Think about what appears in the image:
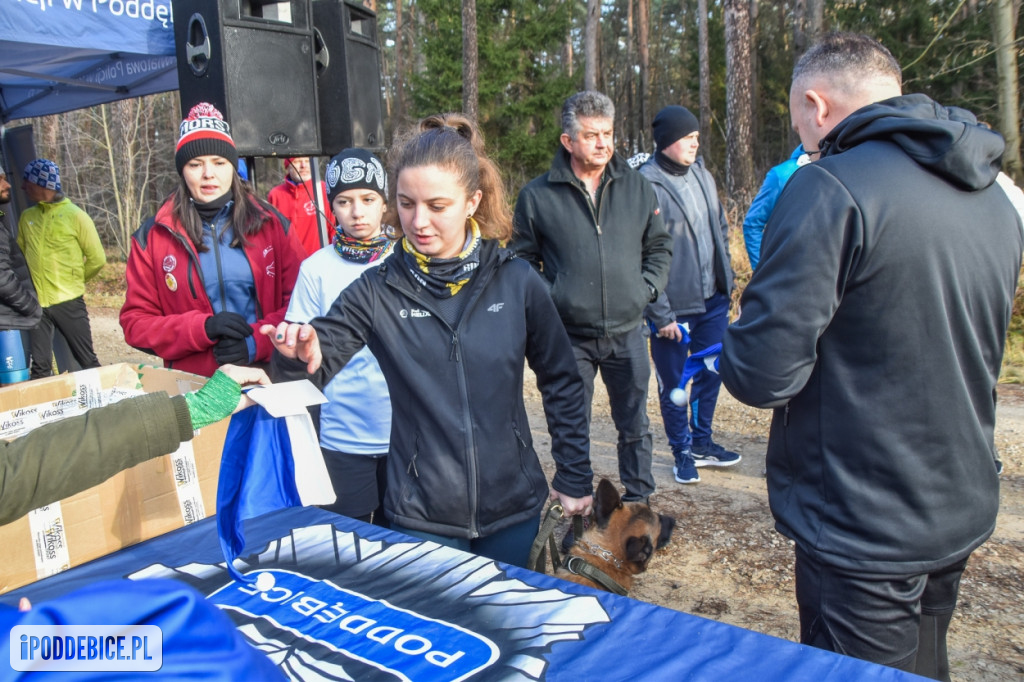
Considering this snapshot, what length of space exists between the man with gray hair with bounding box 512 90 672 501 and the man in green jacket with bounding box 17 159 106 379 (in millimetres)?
4866

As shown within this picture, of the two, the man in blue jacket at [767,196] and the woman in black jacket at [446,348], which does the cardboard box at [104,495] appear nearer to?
the woman in black jacket at [446,348]

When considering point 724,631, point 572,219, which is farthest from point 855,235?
point 572,219

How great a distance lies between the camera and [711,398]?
4.82m

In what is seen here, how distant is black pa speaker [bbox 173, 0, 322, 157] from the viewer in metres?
4.17

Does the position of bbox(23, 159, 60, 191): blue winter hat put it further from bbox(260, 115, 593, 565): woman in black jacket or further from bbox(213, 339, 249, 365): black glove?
bbox(260, 115, 593, 565): woman in black jacket

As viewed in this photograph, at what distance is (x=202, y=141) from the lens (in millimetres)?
3178

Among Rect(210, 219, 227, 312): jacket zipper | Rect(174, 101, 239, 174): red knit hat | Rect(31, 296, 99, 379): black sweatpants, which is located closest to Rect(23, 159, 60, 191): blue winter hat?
Rect(31, 296, 99, 379): black sweatpants

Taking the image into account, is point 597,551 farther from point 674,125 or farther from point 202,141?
point 674,125

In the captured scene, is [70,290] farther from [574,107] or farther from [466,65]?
[466,65]

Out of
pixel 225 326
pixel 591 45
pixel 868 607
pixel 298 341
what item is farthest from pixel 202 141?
pixel 591 45

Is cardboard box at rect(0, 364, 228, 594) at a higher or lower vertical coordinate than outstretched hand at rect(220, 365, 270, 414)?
lower

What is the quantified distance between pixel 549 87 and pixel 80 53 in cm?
1707

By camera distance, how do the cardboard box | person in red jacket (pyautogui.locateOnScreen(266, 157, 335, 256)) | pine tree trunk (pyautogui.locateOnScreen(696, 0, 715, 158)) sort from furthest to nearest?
pine tree trunk (pyautogui.locateOnScreen(696, 0, 715, 158)) < person in red jacket (pyautogui.locateOnScreen(266, 157, 335, 256)) < the cardboard box

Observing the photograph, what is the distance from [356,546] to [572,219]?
2.12 metres
